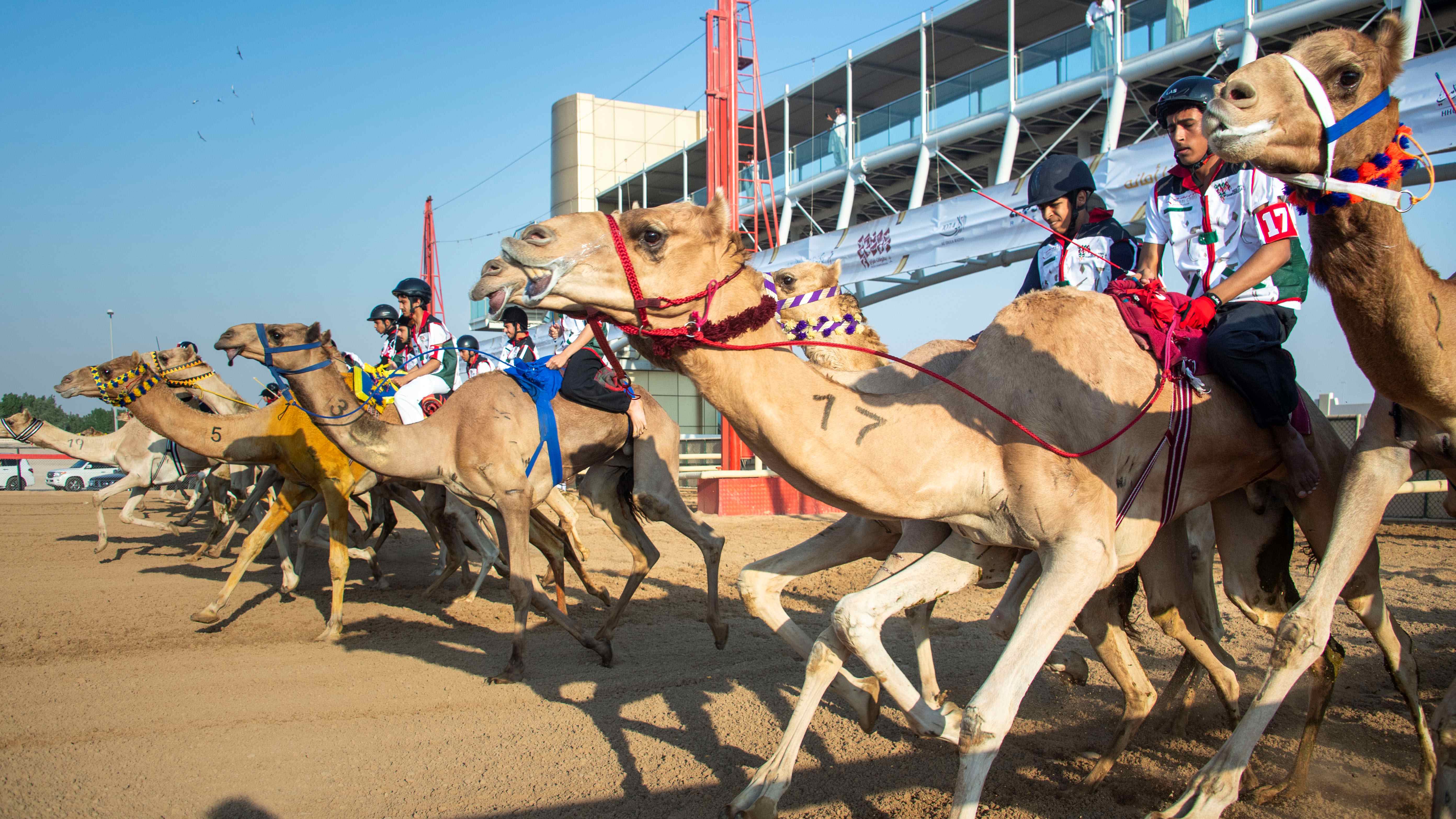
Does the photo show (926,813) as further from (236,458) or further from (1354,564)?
(236,458)

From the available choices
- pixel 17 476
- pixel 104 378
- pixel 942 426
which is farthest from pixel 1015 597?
pixel 17 476

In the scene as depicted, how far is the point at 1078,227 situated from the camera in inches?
200

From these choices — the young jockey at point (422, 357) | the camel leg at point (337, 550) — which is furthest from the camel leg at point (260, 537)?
the young jockey at point (422, 357)

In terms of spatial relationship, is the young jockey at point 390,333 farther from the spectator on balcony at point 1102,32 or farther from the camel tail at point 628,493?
the spectator on balcony at point 1102,32

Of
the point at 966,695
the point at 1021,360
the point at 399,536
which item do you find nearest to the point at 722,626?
the point at 966,695

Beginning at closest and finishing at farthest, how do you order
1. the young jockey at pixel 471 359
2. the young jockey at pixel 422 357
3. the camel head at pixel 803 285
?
the camel head at pixel 803 285, the young jockey at pixel 422 357, the young jockey at pixel 471 359

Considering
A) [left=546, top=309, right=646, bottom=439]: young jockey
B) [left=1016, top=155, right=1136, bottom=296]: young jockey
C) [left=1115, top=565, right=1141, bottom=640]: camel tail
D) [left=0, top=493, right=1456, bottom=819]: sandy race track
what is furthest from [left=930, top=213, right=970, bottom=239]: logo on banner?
[left=1115, top=565, right=1141, bottom=640]: camel tail

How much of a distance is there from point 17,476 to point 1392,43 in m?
42.1

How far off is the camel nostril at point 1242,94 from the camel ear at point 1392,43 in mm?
663

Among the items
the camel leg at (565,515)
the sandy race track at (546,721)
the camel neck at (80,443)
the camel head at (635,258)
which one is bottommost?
the sandy race track at (546,721)

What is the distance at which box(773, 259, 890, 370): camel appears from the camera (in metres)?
5.54

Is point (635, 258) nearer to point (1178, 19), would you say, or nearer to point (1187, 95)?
point (1187, 95)

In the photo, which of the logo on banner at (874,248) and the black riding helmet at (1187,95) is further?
the logo on banner at (874,248)

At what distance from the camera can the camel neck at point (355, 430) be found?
7.08m
